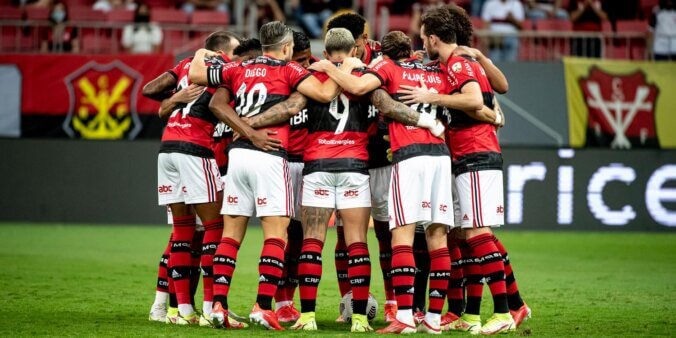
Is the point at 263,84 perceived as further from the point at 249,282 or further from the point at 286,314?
the point at 249,282

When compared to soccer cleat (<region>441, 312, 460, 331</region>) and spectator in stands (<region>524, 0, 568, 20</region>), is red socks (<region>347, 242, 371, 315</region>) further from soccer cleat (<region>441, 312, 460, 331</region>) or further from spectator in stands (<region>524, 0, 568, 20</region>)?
spectator in stands (<region>524, 0, 568, 20</region>)

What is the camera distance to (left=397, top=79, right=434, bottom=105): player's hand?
884 centimetres

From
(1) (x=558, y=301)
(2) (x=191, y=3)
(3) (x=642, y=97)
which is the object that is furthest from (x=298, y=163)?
(2) (x=191, y=3)

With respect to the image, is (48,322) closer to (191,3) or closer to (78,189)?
(78,189)

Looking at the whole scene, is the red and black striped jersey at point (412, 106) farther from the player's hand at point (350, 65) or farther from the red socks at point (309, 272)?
the red socks at point (309, 272)

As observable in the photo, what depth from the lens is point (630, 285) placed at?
12.5 meters

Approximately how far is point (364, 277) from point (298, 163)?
1.40 m

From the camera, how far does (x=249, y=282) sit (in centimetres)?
1263

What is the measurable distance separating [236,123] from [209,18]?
43.9 feet

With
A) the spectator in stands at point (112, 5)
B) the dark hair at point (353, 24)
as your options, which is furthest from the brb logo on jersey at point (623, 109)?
the dark hair at point (353, 24)

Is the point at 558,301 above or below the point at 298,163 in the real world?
below

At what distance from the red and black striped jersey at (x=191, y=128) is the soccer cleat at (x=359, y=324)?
6.85ft

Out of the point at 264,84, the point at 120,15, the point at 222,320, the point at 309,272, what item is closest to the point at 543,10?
the point at 120,15

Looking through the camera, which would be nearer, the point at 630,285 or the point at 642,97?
the point at 630,285
